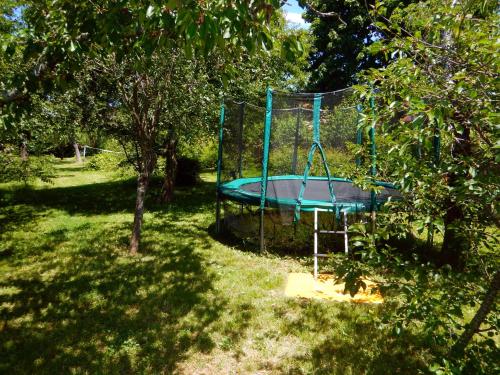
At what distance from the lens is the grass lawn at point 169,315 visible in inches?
152

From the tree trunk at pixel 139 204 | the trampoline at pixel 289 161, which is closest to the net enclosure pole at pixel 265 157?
the trampoline at pixel 289 161

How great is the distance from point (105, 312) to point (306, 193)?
5681 millimetres

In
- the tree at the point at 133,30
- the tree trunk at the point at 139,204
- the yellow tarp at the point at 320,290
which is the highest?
the tree at the point at 133,30

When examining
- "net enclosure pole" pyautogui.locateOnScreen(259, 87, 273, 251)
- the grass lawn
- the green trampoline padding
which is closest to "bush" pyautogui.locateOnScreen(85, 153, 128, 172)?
the grass lawn

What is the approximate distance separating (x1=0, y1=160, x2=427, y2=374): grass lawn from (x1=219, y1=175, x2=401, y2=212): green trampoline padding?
1167mm

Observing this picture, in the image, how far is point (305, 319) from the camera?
4.74m

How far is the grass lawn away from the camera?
3855mm

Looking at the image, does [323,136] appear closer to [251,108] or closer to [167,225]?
[251,108]

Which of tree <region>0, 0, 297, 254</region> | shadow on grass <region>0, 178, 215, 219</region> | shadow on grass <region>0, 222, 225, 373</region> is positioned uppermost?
tree <region>0, 0, 297, 254</region>

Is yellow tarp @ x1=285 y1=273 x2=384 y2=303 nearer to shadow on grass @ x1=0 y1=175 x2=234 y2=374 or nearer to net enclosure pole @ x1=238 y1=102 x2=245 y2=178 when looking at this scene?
shadow on grass @ x1=0 y1=175 x2=234 y2=374

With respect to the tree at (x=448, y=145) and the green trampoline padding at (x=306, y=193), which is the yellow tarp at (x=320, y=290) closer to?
the green trampoline padding at (x=306, y=193)

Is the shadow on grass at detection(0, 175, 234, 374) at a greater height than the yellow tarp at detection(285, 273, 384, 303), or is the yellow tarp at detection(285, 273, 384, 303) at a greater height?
the yellow tarp at detection(285, 273, 384, 303)

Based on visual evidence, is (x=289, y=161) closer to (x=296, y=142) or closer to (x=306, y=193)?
(x=296, y=142)

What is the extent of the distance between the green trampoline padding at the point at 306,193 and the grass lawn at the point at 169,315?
1.17 meters
